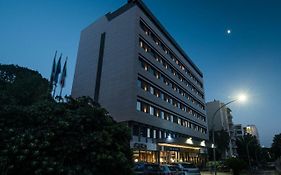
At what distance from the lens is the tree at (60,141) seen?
26.1 ft

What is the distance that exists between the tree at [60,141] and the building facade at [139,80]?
18285 millimetres

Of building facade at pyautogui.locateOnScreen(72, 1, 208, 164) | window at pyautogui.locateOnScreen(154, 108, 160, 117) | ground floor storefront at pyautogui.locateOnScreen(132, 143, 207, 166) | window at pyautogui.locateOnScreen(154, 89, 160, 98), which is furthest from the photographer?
window at pyautogui.locateOnScreen(154, 89, 160, 98)

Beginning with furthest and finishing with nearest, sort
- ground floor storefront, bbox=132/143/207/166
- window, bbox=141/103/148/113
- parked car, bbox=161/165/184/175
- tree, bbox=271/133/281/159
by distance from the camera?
tree, bbox=271/133/281/159 → window, bbox=141/103/148/113 → ground floor storefront, bbox=132/143/207/166 → parked car, bbox=161/165/184/175

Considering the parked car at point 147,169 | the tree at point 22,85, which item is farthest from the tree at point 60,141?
the tree at point 22,85

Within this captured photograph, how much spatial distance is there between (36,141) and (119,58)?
2883 centimetres

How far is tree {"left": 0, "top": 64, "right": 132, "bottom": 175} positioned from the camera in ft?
26.1

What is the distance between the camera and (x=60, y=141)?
8.99 m

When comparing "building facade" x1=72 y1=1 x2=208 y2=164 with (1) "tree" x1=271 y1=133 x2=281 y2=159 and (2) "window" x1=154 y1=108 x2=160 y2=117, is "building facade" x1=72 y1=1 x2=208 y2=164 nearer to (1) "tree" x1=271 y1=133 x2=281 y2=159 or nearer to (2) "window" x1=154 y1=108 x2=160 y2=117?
(2) "window" x1=154 y1=108 x2=160 y2=117

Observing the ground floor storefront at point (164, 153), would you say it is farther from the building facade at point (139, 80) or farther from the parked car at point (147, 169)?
the parked car at point (147, 169)

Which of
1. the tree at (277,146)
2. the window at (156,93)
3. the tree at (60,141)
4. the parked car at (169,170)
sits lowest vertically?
the parked car at (169,170)

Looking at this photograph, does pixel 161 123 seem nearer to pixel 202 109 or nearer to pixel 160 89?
Answer: pixel 160 89

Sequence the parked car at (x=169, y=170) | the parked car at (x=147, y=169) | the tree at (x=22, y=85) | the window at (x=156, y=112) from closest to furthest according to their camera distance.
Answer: the parked car at (x=147, y=169)
the parked car at (x=169, y=170)
the tree at (x=22, y=85)
the window at (x=156, y=112)

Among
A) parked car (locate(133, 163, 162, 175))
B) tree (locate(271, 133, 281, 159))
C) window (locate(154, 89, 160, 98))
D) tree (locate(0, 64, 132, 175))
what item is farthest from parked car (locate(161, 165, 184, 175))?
tree (locate(271, 133, 281, 159))

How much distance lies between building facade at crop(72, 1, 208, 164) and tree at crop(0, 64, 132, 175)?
1828cm
